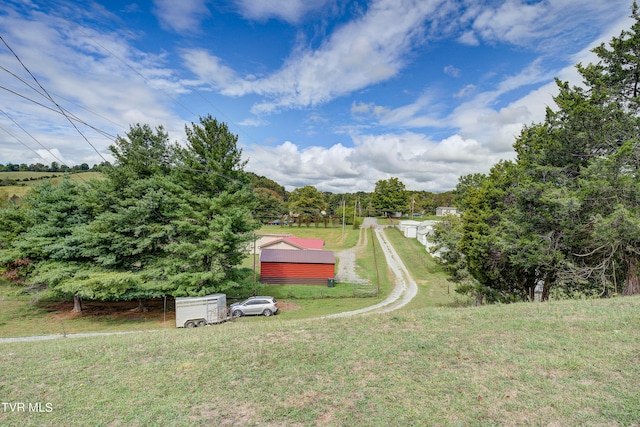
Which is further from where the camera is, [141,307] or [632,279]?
[141,307]

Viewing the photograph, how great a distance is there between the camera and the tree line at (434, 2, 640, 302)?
33.5 ft

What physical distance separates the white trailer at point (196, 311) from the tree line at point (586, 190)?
15810 millimetres

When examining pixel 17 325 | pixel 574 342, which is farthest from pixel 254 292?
pixel 574 342

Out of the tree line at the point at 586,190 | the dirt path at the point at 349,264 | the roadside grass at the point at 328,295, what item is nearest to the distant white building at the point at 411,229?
the dirt path at the point at 349,264

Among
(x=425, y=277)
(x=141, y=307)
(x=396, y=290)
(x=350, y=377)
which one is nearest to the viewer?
(x=350, y=377)

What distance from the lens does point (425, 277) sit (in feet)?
99.6

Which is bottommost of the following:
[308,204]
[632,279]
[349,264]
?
[349,264]

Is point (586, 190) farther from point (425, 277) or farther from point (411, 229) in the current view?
point (411, 229)

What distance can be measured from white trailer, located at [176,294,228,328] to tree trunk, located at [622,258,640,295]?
19728 millimetres

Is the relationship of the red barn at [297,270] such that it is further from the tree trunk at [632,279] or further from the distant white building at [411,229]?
the distant white building at [411,229]

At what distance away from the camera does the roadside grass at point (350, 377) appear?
3934 mm

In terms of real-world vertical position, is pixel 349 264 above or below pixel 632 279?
below

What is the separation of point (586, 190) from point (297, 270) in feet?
73.5

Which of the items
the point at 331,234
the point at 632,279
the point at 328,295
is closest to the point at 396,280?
the point at 328,295
